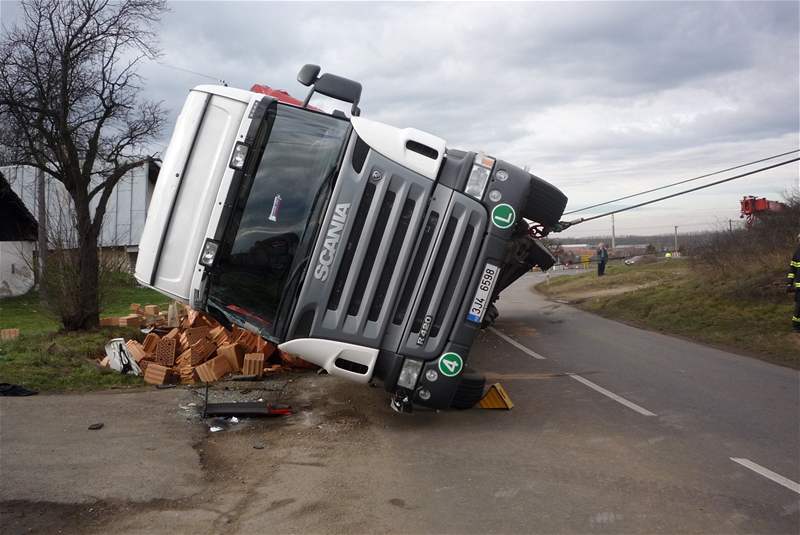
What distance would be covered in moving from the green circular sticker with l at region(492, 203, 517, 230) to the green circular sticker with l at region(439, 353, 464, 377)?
1.18 m

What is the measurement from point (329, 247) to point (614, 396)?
4078mm

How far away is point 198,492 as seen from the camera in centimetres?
478

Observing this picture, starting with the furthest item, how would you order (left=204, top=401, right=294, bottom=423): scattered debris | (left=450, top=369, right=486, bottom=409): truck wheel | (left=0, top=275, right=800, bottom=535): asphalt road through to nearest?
(left=204, top=401, right=294, bottom=423): scattered debris, (left=450, top=369, right=486, bottom=409): truck wheel, (left=0, top=275, right=800, bottom=535): asphalt road

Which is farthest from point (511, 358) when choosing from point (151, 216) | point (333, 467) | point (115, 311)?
point (115, 311)

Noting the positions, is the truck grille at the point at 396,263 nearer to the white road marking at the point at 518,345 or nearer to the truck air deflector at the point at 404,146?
the truck air deflector at the point at 404,146

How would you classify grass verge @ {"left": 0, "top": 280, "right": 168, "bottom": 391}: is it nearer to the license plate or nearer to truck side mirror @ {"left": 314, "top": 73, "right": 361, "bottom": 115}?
truck side mirror @ {"left": 314, "top": 73, "right": 361, "bottom": 115}

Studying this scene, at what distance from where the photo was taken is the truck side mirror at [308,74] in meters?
6.18

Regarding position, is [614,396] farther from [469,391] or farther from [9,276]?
[9,276]

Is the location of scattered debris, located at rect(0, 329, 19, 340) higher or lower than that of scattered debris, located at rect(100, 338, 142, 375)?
lower

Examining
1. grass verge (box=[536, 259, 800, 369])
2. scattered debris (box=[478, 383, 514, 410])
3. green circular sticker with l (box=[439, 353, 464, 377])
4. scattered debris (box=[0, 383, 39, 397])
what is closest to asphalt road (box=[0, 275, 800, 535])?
scattered debris (box=[478, 383, 514, 410])

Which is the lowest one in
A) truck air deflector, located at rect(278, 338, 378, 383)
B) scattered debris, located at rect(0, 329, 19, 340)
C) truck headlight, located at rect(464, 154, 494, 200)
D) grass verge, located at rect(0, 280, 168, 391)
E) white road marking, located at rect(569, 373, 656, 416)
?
scattered debris, located at rect(0, 329, 19, 340)

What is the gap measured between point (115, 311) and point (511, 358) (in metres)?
13.6

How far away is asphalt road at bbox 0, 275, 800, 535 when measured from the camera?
14.0 feet

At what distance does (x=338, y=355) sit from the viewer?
18.1ft
